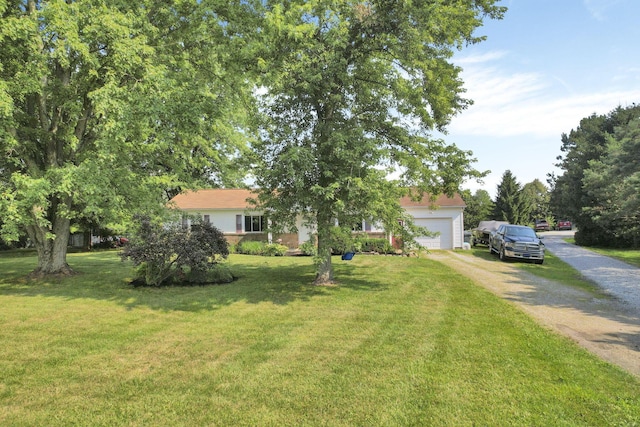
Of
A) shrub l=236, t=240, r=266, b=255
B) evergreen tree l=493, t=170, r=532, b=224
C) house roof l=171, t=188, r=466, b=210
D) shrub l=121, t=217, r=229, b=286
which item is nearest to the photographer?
shrub l=121, t=217, r=229, b=286

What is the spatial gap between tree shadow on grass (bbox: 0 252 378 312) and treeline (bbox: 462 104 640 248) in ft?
49.3

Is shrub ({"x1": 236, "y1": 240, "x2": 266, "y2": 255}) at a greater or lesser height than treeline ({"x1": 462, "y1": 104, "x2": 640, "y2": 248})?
lesser

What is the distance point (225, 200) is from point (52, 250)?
16196 millimetres

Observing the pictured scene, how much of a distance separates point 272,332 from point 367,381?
105 inches

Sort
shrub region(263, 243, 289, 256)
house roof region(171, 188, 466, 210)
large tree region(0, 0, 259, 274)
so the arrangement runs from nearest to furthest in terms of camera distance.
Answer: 1. large tree region(0, 0, 259, 274)
2. shrub region(263, 243, 289, 256)
3. house roof region(171, 188, 466, 210)

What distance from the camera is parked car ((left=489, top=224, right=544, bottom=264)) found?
18656 millimetres

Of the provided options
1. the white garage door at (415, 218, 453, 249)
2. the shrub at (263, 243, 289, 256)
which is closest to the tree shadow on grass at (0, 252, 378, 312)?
the shrub at (263, 243, 289, 256)

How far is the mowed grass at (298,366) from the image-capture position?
13.1 ft

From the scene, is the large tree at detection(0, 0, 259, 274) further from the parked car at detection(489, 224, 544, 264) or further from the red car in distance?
the red car in distance

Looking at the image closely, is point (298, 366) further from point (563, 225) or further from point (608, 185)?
point (563, 225)

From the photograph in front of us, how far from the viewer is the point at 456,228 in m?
27.9

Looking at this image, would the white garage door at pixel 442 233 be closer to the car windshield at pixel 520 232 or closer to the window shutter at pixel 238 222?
the car windshield at pixel 520 232

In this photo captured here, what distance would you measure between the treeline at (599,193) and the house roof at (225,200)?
13.2 ft

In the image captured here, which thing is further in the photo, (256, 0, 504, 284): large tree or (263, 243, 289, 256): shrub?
(263, 243, 289, 256): shrub
